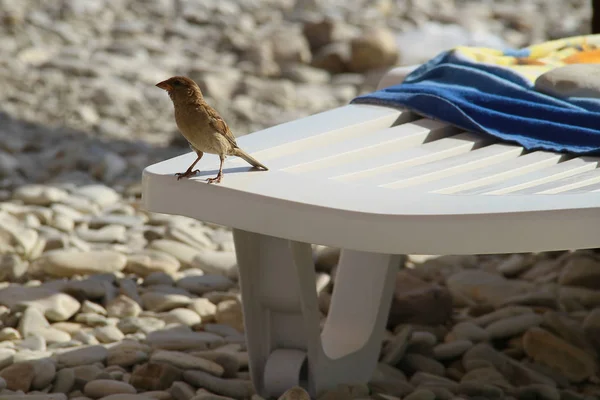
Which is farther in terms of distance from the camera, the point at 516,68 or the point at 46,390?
the point at 516,68

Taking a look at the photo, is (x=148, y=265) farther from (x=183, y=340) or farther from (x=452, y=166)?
(x=452, y=166)

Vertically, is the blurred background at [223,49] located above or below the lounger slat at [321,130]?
above

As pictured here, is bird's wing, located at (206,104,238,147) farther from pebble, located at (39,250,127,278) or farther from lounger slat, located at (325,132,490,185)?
pebble, located at (39,250,127,278)

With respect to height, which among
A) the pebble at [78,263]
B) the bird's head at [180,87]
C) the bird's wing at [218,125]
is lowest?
the pebble at [78,263]

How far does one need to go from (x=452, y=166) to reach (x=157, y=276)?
1254 mm

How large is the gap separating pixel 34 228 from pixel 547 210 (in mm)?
2113

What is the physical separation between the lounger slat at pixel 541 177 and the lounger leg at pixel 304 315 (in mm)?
414

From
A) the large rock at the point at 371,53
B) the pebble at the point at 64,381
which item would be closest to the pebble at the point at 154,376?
the pebble at the point at 64,381

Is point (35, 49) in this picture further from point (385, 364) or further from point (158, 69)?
point (385, 364)

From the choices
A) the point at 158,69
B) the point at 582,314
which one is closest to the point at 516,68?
the point at 582,314

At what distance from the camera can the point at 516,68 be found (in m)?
2.65

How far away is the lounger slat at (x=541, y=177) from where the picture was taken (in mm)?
1905

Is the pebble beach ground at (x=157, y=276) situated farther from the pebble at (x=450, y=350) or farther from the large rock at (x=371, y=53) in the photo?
the large rock at (x=371, y=53)

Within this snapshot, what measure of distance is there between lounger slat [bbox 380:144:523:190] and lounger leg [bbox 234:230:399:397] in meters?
0.26
